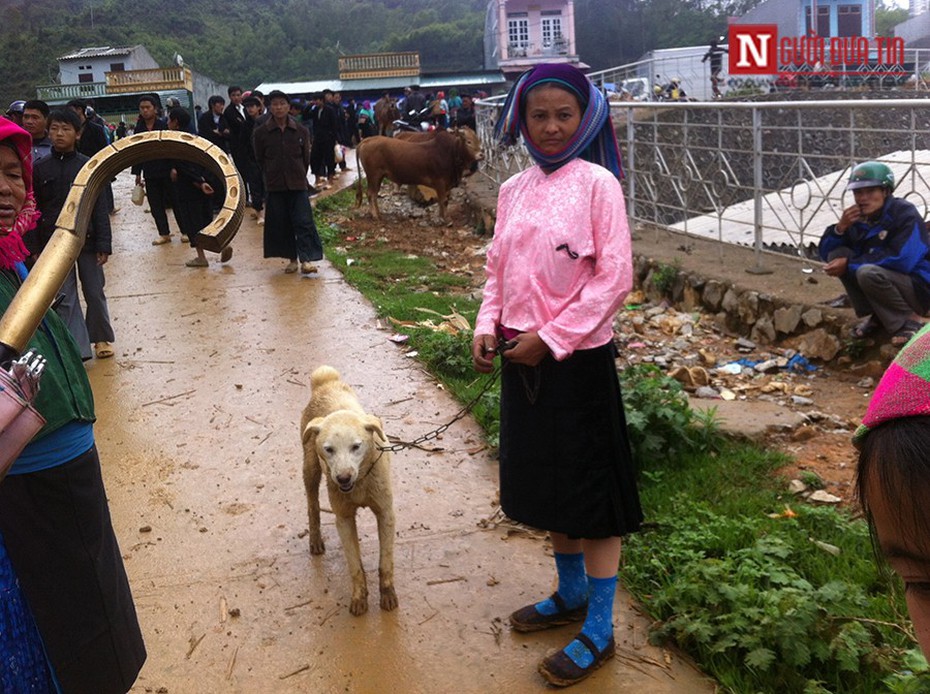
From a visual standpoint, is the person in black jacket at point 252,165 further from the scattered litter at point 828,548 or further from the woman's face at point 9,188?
the woman's face at point 9,188

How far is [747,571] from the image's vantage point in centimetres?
310

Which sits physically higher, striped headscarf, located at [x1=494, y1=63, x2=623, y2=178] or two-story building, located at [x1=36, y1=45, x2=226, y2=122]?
two-story building, located at [x1=36, y1=45, x2=226, y2=122]

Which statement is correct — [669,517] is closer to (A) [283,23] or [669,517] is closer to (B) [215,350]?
(B) [215,350]

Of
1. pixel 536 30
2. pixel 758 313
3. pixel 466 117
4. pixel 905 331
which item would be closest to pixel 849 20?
pixel 536 30

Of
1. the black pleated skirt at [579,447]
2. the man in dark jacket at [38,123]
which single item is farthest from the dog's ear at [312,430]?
the man in dark jacket at [38,123]

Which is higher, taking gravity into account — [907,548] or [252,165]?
[252,165]

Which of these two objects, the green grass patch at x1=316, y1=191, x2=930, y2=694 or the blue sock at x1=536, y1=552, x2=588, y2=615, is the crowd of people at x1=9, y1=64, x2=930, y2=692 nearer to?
the blue sock at x1=536, y1=552, x2=588, y2=615

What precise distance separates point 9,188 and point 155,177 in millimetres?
8861

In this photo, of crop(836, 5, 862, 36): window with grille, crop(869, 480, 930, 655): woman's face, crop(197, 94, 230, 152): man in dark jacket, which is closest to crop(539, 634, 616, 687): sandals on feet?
crop(869, 480, 930, 655): woman's face

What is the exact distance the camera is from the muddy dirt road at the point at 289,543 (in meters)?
3.02

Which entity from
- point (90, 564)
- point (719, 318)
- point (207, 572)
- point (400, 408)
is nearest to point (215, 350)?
point (400, 408)

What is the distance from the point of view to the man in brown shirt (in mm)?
9094

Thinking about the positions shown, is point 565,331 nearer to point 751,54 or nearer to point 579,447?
point 579,447

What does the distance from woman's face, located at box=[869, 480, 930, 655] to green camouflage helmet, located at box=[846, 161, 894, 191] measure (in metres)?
4.97
